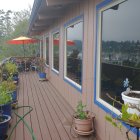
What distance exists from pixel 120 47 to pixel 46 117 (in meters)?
2.24

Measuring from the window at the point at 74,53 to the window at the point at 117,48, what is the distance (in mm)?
1107

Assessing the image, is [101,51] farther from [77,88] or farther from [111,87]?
[77,88]

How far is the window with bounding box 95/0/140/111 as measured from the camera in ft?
7.97

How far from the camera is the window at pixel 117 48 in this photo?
243cm

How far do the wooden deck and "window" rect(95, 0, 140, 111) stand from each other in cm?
85

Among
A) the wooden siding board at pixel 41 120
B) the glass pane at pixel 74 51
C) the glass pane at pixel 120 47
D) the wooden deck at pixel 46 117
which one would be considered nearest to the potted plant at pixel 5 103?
the wooden deck at pixel 46 117

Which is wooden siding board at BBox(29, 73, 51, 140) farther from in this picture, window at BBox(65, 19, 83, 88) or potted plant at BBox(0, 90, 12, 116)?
window at BBox(65, 19, 83, 88)

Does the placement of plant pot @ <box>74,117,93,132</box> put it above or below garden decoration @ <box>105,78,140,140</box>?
below

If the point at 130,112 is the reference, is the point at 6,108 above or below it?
below

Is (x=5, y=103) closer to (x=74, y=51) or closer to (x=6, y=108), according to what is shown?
(x=6, y=108)

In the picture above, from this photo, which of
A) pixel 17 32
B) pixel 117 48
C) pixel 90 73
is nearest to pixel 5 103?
pixel 90 73

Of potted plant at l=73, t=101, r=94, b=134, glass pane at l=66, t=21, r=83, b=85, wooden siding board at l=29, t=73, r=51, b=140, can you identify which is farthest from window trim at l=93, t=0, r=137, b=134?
glass pane at l=66, t=21, r=83, b=85

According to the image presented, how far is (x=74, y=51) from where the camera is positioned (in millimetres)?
4984

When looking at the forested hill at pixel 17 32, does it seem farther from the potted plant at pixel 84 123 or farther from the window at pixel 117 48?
the window at pixel 117 48
